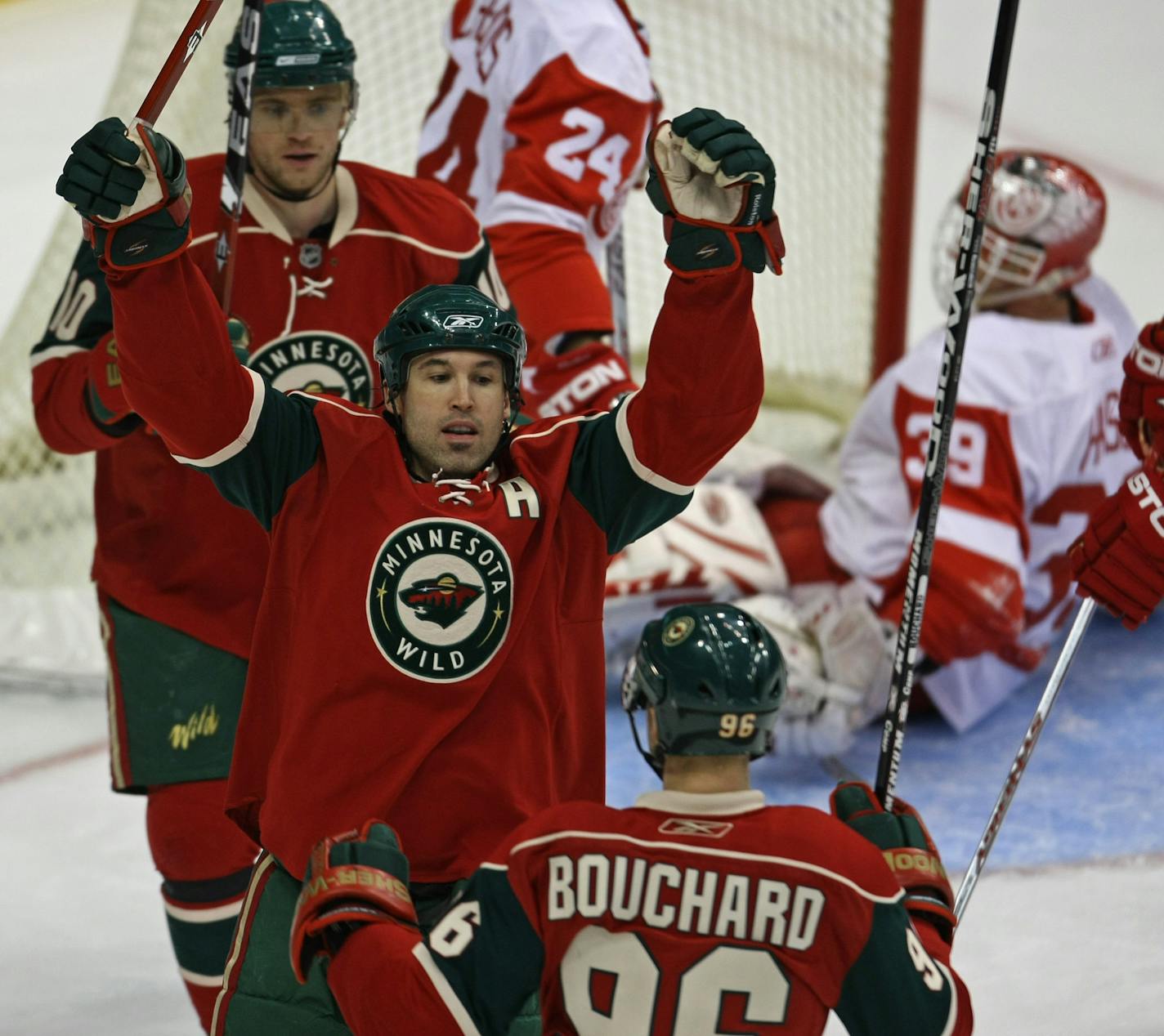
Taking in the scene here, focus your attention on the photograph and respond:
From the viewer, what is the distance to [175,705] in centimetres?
267

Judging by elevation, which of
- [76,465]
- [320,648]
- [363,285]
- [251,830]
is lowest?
[76,465]

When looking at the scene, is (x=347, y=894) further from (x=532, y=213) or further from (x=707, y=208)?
(x=532, y=213)

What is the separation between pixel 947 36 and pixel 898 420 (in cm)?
343

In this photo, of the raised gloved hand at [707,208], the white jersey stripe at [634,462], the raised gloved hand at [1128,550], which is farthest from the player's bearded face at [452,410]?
the raised gloved hand at [1128,550]

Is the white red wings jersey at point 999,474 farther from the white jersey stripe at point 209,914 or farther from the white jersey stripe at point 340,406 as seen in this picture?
the white jersey stripe at point 340,406

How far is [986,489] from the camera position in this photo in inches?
153

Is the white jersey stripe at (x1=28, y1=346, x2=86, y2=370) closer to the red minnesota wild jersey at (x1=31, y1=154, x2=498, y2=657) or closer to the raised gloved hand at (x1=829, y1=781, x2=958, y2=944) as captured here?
the red minnesota wild jersey at (x1=31, y1=154, x2=498, y2=657)

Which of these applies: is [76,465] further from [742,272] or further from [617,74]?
[742,272]

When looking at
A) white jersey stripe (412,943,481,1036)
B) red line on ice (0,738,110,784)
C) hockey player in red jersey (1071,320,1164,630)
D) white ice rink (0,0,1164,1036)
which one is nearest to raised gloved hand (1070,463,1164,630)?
hockey player in red jersey (1071,320,1164,630)

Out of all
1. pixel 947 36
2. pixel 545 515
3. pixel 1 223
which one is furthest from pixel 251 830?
pixel 947 36

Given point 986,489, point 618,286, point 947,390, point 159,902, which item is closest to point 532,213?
point 618,286

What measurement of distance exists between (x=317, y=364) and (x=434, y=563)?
0.63 m

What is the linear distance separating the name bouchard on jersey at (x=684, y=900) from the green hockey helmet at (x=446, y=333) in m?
0.56

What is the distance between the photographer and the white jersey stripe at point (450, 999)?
1756mm
